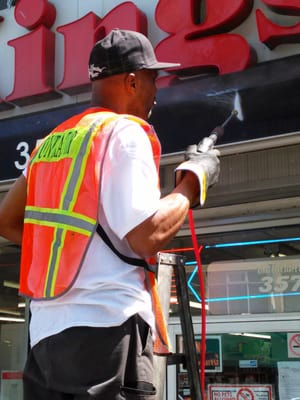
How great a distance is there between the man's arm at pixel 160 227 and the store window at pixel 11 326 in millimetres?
4384

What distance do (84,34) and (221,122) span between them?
1387 millimetres

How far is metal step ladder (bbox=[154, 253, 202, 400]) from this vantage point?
1.87m

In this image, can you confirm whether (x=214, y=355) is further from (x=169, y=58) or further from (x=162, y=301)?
(x=162, y=301)

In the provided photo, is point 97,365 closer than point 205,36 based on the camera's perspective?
Yes

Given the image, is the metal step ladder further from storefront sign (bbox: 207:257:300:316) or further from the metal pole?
storefront sign (bbox: 207:257:300:316)

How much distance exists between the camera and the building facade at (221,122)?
3.44 m

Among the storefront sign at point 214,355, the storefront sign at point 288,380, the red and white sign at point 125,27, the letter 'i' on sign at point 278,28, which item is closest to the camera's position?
the letter 'i' on sign at point 278,28

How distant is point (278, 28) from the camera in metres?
3.42

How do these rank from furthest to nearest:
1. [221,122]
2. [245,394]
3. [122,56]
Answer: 1. [245,394]
2. [221,122]
3. [122,56]

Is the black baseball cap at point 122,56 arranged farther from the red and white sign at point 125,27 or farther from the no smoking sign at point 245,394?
the no smoking sign at point 245,394

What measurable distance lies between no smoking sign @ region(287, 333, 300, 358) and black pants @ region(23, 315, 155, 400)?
130 inches

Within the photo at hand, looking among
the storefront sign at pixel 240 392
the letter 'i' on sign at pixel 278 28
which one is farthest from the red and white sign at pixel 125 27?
Result: the storefront sign at pixel 240 392

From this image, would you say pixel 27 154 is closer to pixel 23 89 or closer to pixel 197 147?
pixel 23 89

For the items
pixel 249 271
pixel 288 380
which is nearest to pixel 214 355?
pixel 288 380
